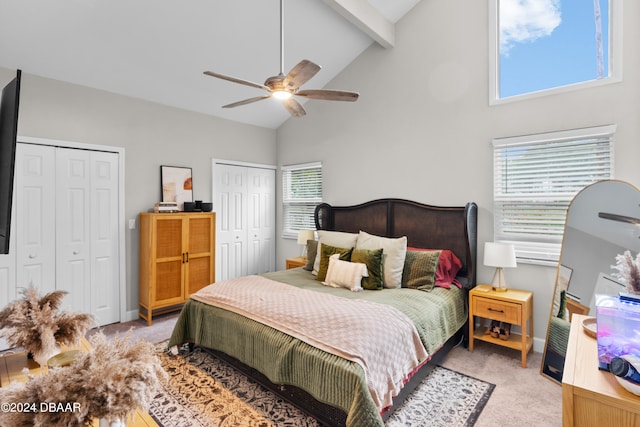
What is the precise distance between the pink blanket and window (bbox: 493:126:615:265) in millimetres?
1723

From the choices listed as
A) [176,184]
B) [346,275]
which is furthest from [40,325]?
[176,184]

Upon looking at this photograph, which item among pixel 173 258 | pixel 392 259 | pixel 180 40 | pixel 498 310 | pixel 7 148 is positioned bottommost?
pixel 498 310

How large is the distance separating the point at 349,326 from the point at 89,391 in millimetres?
1493

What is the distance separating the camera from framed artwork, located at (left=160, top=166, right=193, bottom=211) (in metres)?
4.19

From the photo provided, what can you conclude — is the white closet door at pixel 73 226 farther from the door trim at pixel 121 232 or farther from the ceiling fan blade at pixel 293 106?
the ceiling fan blade at pixel 293 106

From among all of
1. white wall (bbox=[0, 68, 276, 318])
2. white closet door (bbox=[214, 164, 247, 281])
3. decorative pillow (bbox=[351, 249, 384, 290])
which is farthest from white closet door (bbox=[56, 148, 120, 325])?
decorative pillow (bbox=[351, 249, 384, 290])

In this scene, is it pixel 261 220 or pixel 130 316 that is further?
pixel 261 220

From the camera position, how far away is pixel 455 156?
3539 millimetres

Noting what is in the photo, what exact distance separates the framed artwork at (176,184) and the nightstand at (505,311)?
149 inches

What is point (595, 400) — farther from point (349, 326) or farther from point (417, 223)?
point (417, 223)

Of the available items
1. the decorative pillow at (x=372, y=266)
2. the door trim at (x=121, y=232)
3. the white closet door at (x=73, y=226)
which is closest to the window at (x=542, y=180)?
the decorative pillow at (x=372, y=266)

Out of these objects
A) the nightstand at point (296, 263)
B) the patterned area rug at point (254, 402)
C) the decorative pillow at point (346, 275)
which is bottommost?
the patterned area rug at point (254, 402)

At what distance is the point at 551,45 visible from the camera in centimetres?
304

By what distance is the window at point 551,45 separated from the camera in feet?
8.98
